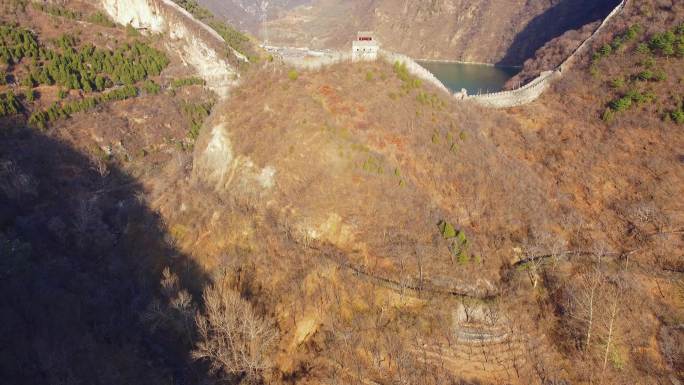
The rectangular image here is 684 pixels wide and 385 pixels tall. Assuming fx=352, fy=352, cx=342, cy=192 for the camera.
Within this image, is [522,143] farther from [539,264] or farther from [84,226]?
[84,226]

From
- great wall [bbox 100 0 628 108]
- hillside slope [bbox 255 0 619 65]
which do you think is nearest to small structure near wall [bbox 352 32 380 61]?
great wall [bbox 100 0 628 108]

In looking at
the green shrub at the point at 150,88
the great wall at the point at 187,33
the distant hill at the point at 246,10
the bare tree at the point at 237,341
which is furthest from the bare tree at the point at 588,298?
the distant hill at the point at 246,10

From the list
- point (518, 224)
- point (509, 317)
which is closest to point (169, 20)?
point (518, 224)

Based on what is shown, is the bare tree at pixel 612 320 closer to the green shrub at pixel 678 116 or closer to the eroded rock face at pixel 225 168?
the green shrub at pixel 678 116

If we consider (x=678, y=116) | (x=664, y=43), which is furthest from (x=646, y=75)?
(x=678, y=116)

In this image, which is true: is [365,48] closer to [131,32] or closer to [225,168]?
[225,168]
